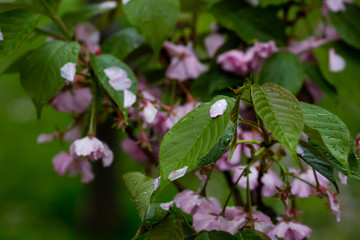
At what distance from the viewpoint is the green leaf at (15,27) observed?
0.62 m

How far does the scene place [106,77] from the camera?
69cm

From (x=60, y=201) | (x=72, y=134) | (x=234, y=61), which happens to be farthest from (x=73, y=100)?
(x=60, y=201)

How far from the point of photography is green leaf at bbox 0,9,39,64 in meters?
0.62

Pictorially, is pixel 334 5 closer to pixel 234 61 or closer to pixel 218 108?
pixel 234 61

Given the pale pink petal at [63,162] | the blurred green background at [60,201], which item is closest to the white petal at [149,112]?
the pale pink petal at [63,162]

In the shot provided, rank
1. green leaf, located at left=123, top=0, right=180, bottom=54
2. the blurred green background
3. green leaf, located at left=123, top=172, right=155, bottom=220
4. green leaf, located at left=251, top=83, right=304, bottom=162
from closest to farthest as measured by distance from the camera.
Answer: green leaf, located at left=251, top=83, right=304, bottom=162, green leaf, located at left=123, top=172, right=155, bottom=220, green leaf, located at left=123, top=0, right=180, bottom=54, the blurred green background

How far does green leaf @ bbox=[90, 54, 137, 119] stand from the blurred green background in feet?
4.86

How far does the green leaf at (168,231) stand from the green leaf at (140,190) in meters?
0.03

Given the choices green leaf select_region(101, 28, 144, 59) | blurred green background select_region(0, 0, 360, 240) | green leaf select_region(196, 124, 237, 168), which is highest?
green leaf select_region(196, 124, 237, 168)

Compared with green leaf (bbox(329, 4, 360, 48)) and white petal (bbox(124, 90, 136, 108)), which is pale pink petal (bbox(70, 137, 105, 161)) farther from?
green leaf (bbox(329, 4, 360, 48))

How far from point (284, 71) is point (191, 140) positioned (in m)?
0.44

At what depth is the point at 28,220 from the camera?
253 cm

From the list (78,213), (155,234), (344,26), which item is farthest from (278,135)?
(78,213)

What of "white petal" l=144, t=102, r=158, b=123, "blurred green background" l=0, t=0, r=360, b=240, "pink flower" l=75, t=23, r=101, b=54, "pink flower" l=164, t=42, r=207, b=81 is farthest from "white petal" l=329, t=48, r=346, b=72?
"blurred green background" l=0, t=0, r=360, b=240
